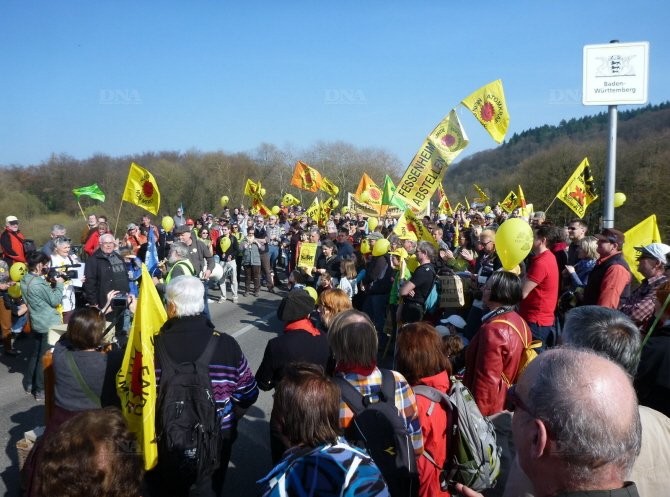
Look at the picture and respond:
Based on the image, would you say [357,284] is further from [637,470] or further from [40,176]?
[40,176]

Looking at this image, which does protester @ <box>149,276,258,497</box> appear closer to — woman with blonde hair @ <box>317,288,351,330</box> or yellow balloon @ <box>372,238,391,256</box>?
woman with blonde hair @ <box>317,288,351,330</box>

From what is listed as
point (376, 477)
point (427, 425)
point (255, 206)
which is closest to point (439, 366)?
point (427, 425)

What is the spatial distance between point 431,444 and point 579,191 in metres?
9.18

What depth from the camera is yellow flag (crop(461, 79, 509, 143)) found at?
7.44 meters

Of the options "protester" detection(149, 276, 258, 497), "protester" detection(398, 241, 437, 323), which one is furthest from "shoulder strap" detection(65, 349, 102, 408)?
"protester" detection(398, 241, 437, 323)

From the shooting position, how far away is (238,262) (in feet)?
46.3

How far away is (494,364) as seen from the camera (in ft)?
10.6

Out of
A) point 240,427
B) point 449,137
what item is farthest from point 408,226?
point 240,427

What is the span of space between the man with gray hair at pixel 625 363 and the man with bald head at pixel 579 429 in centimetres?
25

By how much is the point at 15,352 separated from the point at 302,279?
4.87 meters

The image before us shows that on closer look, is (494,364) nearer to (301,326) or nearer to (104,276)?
(301,326)

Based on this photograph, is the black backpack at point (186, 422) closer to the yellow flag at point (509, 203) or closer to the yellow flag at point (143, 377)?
the yellow flag at point (143, 377)

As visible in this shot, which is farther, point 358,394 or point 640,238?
point 640,238

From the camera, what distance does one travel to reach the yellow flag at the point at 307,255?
973 cm
